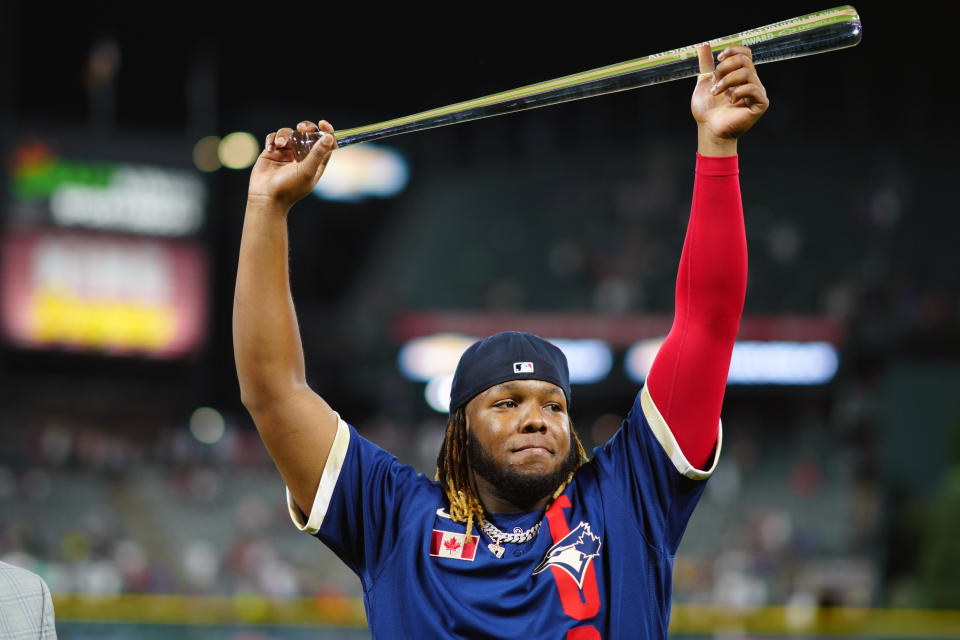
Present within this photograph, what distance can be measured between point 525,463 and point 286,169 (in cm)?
74

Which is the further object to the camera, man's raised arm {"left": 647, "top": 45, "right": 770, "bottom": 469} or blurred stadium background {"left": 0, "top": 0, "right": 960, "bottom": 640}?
blurred stadium background {"left": 0, "top": 0, "right": 960, "bottom": 640}

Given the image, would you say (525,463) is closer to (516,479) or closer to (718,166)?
(516,479)

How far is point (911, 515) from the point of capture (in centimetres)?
1689

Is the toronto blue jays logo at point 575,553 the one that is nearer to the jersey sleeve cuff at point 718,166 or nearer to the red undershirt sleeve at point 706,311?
the red undershirt sleeve at point 706,311

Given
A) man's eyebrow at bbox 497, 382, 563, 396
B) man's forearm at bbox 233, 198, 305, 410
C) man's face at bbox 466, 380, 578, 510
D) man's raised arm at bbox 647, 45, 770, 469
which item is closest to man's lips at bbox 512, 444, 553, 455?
man's face at bbox 466, 380, 578, 510

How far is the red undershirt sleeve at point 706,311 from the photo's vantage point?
6.75ft

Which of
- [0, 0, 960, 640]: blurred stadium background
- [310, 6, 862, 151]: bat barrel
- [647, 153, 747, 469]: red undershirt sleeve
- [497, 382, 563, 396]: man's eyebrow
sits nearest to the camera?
[310, 6, 862, 151]: bat barrel

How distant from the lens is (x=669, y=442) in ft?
6.85

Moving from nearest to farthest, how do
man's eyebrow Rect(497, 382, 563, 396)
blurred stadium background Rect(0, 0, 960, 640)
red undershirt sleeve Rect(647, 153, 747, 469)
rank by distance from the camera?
red undershirt sleeve Rect(647, 153, 747, 469), man's eyebrow Rect(497, 382, 563, 396), blurred stadium background Rect(0, 0, 960, 640)

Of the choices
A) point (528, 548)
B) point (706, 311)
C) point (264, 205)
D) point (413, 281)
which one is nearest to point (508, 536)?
point (528, 548)

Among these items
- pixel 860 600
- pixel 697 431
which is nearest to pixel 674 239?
pixel 860 600

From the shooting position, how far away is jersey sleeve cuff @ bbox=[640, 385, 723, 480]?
2074 mm

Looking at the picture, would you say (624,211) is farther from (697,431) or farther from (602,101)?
(697,431)

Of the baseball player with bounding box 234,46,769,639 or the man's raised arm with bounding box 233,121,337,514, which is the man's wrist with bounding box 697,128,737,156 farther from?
the man's raised arm with bounding box 233,121,337,514
